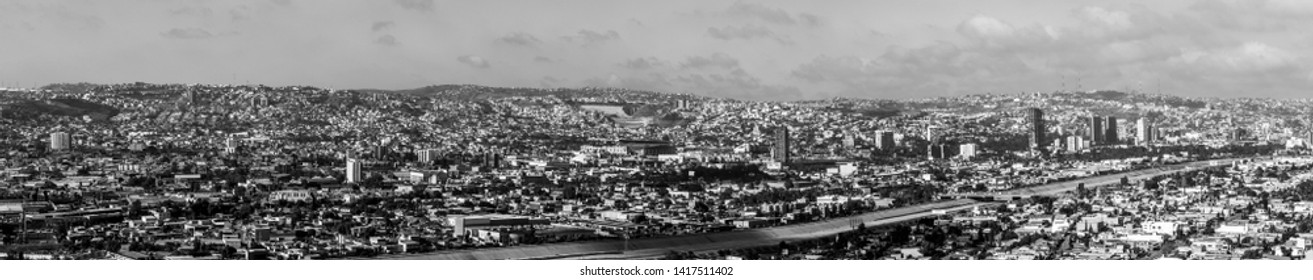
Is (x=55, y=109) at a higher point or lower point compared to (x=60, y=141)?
higher

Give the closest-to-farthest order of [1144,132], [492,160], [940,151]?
[492,160] → [940,151] → [1144,132]

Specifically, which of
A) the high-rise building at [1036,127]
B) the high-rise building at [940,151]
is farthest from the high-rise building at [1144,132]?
the high-rise building at [940,151]

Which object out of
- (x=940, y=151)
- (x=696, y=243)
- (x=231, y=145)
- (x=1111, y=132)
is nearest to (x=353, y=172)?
(x=231, y=145)

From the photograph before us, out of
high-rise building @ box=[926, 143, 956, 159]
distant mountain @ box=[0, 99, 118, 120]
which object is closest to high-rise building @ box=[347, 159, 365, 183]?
distant mountain @ box=[0, 99, 118, 120]

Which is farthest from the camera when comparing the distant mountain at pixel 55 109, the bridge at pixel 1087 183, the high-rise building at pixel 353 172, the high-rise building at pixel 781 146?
the high-rise building at pixel 781 146

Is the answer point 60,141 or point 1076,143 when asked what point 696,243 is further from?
point 1076,143

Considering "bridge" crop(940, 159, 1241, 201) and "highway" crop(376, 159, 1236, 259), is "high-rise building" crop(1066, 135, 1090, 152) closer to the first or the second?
"bridge" crop(940, 159, 1241, 201)

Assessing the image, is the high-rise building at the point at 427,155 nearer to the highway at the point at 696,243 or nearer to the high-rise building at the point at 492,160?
the high-rise building at the point at 492,160
